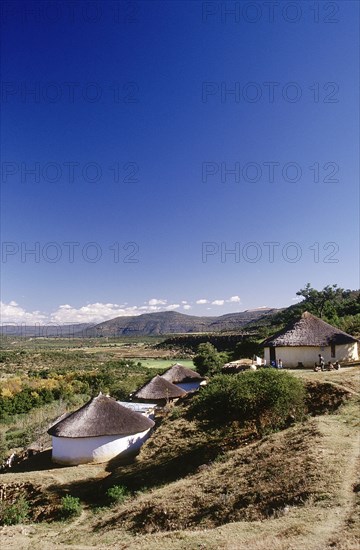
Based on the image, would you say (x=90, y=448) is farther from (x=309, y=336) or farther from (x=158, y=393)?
(x=309, y=336)

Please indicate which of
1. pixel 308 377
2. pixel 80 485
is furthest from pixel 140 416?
pixel 308 377

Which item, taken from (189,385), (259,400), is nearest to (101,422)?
(259,400)

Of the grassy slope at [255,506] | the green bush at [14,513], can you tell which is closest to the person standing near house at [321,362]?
the grassy slope at [255,506]

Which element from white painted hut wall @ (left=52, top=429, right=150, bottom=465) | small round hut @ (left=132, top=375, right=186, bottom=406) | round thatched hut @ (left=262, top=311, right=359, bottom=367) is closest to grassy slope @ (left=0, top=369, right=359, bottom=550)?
white painted hut wall @ (left=52, top=429, right=150, bottom=465)

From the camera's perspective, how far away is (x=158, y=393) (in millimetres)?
31047

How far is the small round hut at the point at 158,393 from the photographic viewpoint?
101 feet

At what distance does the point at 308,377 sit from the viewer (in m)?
22.1

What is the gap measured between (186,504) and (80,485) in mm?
7374

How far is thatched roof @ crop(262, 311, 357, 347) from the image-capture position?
93.7 ft

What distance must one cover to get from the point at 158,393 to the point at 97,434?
33.3 feet

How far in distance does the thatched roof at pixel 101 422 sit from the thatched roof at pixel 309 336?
11781mm

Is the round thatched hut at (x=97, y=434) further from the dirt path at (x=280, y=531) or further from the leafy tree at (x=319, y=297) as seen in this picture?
the leafy tree at (x=319, y=297)

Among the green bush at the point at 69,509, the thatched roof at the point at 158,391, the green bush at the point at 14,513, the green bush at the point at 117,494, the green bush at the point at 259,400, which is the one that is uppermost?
the green bush at the point at 259,400

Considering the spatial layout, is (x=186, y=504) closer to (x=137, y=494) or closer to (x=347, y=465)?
(x=137, y=494)
